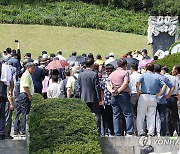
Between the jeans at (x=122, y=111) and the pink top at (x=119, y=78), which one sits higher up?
the pink top at (x=119, y=78)

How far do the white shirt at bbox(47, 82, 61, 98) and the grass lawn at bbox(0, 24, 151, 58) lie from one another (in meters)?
20.2

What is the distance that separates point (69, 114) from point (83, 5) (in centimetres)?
4075

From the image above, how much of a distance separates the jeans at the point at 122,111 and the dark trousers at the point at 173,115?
109 cm

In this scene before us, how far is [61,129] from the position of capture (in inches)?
390

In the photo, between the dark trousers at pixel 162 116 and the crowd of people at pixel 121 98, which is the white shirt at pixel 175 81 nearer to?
the crowd of people at pixel 121 98

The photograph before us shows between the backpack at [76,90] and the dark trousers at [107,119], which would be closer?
the backpack at [76,90]

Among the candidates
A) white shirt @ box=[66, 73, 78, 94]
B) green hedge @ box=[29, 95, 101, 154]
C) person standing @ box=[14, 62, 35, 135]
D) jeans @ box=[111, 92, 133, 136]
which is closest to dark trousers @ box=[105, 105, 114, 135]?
jeans @ box=[111, 92, 133, 136]

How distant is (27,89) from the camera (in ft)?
39.9

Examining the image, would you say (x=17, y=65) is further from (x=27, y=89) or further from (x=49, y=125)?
(x=49, y=125)

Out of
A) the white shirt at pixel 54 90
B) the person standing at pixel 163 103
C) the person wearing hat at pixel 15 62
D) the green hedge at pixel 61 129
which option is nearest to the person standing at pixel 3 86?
the green hedge at pixel 61 129

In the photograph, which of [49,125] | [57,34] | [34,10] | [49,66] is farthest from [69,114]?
[34,10]

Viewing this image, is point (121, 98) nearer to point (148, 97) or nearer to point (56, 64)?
point (148, 97)

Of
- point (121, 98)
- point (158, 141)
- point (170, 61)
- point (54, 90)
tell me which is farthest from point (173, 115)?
point (170, 61)

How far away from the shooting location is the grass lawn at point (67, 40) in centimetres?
3597
